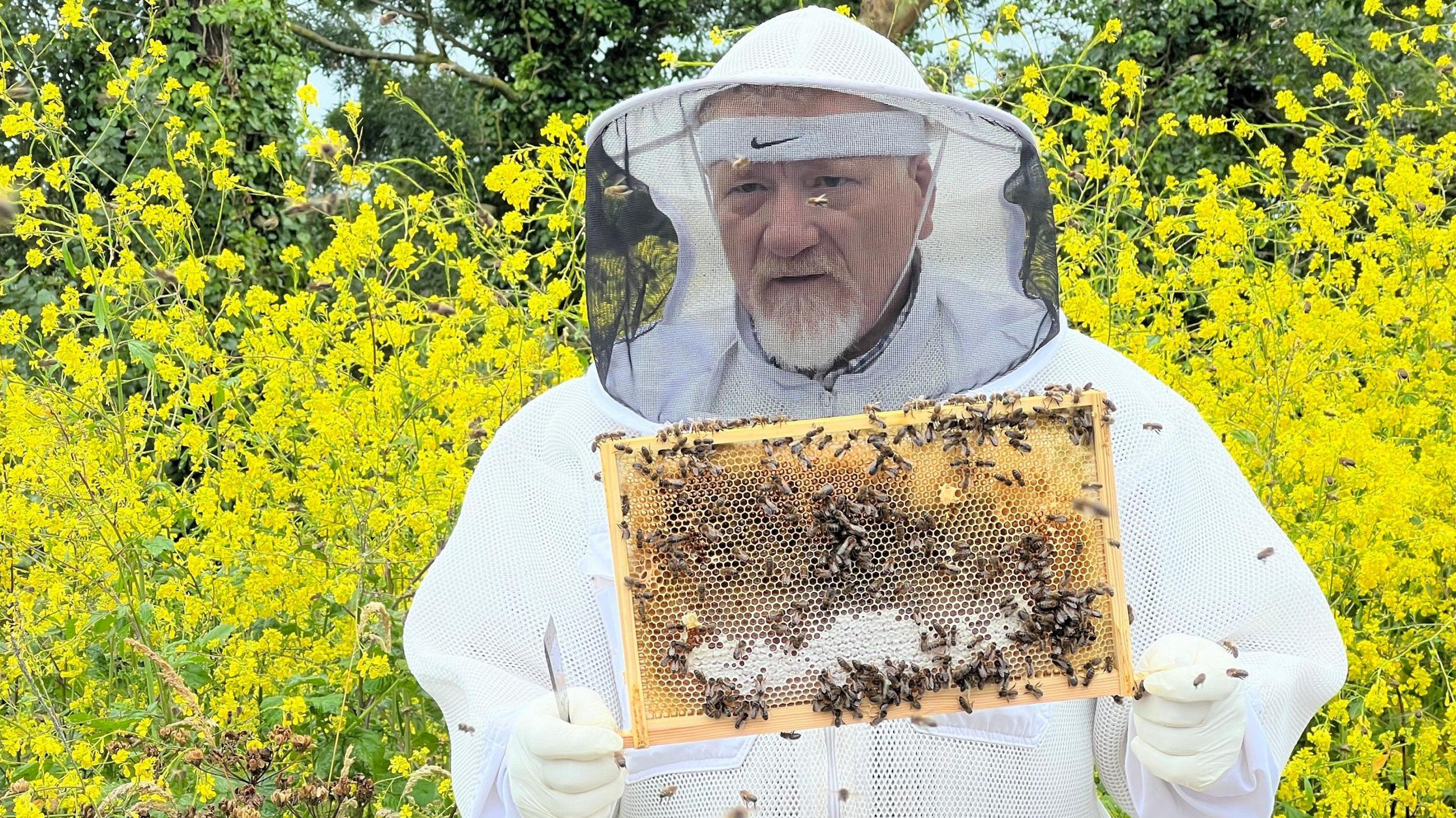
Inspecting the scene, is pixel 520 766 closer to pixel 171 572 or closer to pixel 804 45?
pixel 804 45

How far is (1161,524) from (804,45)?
108 centimetres

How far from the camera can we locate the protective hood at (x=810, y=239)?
8.06ft

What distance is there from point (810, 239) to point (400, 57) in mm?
19189

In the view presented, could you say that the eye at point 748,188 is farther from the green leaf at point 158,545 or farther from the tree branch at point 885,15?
the tree branch at point 885,15

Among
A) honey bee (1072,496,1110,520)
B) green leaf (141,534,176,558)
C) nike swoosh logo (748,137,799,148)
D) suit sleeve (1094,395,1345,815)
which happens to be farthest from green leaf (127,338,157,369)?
honey bee (1072,496,1110,520)

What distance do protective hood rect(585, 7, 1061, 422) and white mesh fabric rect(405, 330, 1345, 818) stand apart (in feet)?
0.48

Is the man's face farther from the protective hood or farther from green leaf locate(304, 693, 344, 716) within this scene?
green leaf locate(304, 693, 344, 716)

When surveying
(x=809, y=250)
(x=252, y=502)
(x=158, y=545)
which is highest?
(x=809, y=250)

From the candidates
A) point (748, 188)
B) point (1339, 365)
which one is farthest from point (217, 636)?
point (1339, 365)

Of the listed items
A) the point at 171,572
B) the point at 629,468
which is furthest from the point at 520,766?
the point at 171,572

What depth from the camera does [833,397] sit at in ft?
8.48

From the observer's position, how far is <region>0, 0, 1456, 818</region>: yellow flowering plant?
361 cm

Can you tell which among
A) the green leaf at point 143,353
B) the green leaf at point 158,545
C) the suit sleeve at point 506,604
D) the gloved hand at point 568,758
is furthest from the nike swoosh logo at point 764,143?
the green leaf at point 143,353

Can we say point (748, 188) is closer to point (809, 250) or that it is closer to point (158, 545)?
point (809, 250)
